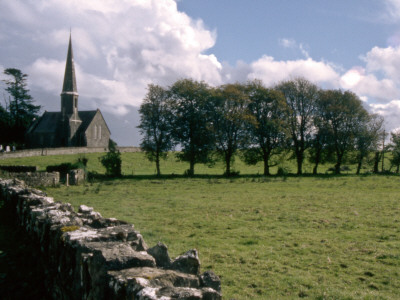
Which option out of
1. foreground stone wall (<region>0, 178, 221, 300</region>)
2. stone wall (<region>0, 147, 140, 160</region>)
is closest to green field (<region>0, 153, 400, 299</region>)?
foreground stone wall (<region>0, 178, 221, 300</region>)

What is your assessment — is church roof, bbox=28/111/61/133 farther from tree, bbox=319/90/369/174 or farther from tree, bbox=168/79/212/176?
tree, bbox=319/90/369/174

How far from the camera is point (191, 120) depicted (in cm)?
4772

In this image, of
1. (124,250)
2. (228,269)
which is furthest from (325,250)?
(124,250)

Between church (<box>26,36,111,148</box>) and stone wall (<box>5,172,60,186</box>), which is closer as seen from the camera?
stone wall (<box>5,172,60,186</box>)

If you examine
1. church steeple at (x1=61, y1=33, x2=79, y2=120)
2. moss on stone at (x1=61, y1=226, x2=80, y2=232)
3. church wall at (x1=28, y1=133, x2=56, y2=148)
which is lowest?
moss on stone at (x1=61, y1=226, x2=80, y2=232)

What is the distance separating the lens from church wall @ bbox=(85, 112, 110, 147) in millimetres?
79938

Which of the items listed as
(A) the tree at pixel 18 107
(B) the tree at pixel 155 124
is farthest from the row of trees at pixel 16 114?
(B) the tree at pixel 155 124

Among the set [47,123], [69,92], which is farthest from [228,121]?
[47,123]

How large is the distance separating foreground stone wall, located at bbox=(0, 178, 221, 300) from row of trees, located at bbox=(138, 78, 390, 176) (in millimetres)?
39368

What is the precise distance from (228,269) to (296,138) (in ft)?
150

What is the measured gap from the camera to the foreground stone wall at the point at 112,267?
10.0ft

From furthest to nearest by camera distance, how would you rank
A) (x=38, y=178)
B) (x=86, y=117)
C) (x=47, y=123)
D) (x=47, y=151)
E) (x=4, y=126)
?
(x=86, y=117)
(x=47, y=123)
(x=4, y=126)
(x=47, y=151)
(x=38, y=178)

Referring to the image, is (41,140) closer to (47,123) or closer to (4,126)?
(47,123)

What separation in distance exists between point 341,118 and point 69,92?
58.7 meters
